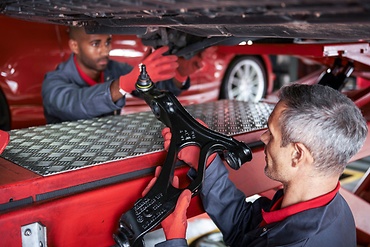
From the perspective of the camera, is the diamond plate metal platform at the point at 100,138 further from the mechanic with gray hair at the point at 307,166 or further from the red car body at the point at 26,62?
the red car body at the point at 26,62

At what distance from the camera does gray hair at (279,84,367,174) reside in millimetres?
1180

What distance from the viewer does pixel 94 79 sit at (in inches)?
101

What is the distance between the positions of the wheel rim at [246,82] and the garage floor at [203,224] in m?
1.27

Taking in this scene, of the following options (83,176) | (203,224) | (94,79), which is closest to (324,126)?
(83,176)

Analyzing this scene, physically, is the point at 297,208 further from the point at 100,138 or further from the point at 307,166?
the point at 100,138

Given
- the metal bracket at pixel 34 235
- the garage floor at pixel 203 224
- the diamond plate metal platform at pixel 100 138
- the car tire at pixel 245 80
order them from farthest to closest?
the car tire at pixel 245 80 < the garage floor at pixel 203 224 < the diamond plate metal platform at pixel 100 138 < the metal bracket at pixel 34 235

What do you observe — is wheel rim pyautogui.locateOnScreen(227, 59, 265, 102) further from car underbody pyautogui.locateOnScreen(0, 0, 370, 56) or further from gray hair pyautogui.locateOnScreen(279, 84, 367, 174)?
gray hair pyautogui.locateOnScreen(279, 84, 367, 174)

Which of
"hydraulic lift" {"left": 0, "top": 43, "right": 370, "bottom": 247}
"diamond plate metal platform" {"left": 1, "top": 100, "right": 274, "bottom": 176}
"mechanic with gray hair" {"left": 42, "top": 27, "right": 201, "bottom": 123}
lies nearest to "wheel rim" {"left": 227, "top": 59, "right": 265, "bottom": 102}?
"mechanic with gray hair" {"left": 42, "top": 27, "right": 201, "bottom": 123}

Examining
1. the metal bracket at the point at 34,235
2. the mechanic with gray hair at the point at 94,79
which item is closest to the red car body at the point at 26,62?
the mechanic with gray hair at the point at 94,79

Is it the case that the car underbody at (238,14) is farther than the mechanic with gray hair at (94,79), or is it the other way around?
the mechanic with gray hair at (94,79)

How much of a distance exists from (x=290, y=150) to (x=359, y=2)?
55 cm

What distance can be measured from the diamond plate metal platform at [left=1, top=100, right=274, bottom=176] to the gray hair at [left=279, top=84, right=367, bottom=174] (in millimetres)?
420

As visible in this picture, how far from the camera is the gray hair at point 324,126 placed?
1180mm

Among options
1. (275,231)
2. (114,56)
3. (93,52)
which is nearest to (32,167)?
(275,231)
